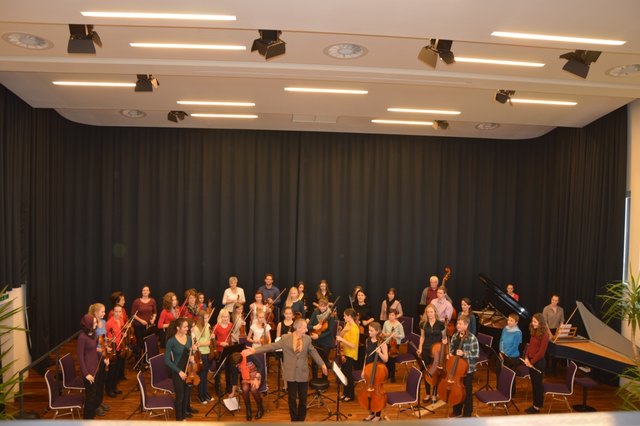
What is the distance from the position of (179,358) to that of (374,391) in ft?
8.54

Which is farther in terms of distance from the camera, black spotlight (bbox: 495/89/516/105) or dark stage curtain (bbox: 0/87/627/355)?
dark stage curtain (bbox: 0/87/627/355)

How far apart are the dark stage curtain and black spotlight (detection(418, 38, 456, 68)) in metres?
6.74

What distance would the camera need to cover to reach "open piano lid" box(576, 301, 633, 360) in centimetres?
787

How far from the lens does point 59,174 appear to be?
38.0 ft

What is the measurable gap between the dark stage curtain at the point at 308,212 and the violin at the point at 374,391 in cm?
613

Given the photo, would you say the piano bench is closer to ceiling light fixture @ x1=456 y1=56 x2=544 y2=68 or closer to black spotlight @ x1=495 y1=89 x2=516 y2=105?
black spotlight @ x1=495 y1=89 x2=516 y2=105

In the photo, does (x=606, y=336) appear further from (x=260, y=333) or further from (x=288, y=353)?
(x=260, y=333)

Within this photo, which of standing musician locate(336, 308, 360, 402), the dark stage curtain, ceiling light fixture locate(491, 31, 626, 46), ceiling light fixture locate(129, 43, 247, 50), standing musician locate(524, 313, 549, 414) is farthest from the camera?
the dark stage curtain

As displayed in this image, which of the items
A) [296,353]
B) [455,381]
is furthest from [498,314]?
[296,353]

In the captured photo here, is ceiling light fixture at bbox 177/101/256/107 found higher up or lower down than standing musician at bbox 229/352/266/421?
higher up

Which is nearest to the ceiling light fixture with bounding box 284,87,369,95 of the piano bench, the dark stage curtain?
the dark stage curtain

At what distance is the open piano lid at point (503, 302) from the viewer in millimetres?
9671

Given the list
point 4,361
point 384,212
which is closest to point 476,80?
point 384,212

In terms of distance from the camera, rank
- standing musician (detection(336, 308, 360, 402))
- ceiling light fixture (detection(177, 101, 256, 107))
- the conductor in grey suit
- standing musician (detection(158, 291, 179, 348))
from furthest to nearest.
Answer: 1. ceiling light fixture (detection(177, 101, 256, 107))
2. standing musician (detection(158, 291, 179, 348))
3. standing musician (detection(336, 308, 360, 402))
4. the conductor in grey suit
